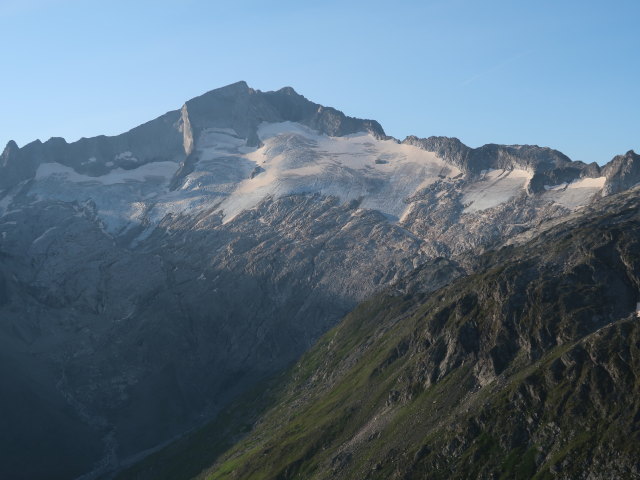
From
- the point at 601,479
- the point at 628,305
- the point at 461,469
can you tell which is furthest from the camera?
the point at 628,305

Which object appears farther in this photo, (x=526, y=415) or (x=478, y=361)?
(x=478, y=361)

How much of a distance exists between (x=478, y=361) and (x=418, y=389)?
1567 cm

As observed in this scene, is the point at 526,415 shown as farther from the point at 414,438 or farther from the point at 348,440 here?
the point at 348,440

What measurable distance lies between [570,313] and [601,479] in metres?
55.9

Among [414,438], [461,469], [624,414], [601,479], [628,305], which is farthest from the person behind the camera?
[628,305]

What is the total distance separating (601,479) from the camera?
139625 mm

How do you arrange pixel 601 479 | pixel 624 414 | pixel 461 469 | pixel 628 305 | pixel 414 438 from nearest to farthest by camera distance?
pixel 601 479 < pixel 624 414 < pixel 461 469 < pixel 414 438 < pixel 628 305

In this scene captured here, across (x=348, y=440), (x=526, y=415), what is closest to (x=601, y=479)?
(x=526, y=415)

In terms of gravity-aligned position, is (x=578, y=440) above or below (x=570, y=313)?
below

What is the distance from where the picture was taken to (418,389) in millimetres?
199125

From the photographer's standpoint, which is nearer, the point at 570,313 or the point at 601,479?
the point at 601,479

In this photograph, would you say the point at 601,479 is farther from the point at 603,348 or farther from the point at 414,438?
the point at 414,438

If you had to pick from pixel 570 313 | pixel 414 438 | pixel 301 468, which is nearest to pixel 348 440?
pixel 301 468

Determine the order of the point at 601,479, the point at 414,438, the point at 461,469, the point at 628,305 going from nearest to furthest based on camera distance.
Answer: the point at 601,479 → the point at 461,469 → the point at 414,438 → the point at 628,305
